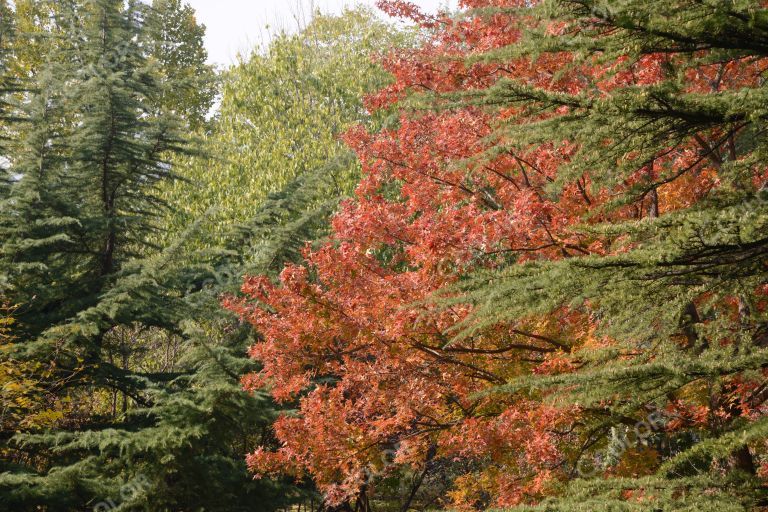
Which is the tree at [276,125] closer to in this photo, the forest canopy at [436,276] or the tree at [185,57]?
the forest canopy at [436,276]

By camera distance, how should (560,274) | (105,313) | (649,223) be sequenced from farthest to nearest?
(105,313), (560,274), (649,223)

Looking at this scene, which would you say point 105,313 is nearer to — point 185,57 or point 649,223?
point 649,223

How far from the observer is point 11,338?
12008mm

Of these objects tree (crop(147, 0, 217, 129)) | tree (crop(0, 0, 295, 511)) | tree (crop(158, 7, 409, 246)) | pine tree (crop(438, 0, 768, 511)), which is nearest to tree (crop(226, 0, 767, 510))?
pine tree (crop(438, 0, 768, 511))

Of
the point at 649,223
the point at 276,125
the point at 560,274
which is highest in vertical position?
the point at 276,125

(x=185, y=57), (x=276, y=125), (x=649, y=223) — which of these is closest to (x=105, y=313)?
(x=276, y=125)

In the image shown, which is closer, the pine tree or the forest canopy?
the pine tree

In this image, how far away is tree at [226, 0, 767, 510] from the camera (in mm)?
3359

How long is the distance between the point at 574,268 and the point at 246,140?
18.0 meters

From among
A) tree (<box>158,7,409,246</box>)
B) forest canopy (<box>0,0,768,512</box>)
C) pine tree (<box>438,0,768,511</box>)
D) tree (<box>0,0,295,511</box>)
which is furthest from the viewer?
tree (<box>158,7,409,246</box>)

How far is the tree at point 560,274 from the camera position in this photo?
3.36m

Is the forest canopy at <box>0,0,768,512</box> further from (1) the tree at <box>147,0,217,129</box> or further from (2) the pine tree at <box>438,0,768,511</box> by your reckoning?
(1) the tree at <box>147,0,217,129</box>

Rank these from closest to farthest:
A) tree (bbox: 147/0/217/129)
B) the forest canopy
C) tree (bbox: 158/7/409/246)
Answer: the forest canopy < tree (bbox: 158/7/409/246) < tree (bbox: 147/0/217/129)

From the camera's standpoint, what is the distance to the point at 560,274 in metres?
3.42
